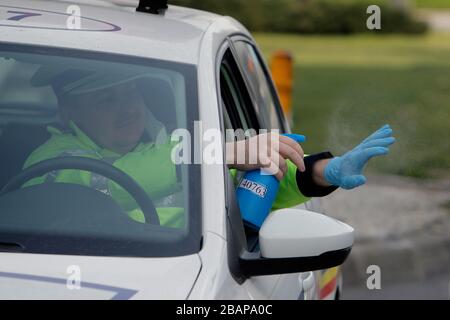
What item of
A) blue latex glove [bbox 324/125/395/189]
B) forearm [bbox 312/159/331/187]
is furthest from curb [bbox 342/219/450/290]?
blue latex glove [bbox 324/125/395/189]

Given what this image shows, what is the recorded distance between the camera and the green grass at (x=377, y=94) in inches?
368

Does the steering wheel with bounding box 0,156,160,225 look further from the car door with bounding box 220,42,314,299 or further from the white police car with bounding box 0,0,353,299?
the car door with bounding box 220,42,314,299

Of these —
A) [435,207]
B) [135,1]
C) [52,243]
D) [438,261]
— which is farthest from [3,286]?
[435,207]

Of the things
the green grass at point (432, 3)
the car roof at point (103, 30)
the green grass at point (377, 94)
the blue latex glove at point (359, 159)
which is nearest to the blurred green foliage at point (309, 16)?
the green grass at point (377, 94)

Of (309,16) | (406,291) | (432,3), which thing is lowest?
(432,3)

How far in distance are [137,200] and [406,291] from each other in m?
4.45

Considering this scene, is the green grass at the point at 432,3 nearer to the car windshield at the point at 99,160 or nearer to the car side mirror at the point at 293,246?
the car windshield at the point at 99,160

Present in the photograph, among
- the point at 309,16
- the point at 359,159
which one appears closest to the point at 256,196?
the point at 359,159

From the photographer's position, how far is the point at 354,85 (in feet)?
60.5

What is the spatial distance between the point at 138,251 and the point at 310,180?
77cm

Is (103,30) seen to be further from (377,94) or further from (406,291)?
(377,94)

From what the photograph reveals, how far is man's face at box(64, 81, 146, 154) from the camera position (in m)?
3.64

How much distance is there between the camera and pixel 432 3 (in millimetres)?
44812

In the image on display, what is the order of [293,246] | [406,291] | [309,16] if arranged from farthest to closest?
[309,16] < [406,291] < [293,246]
